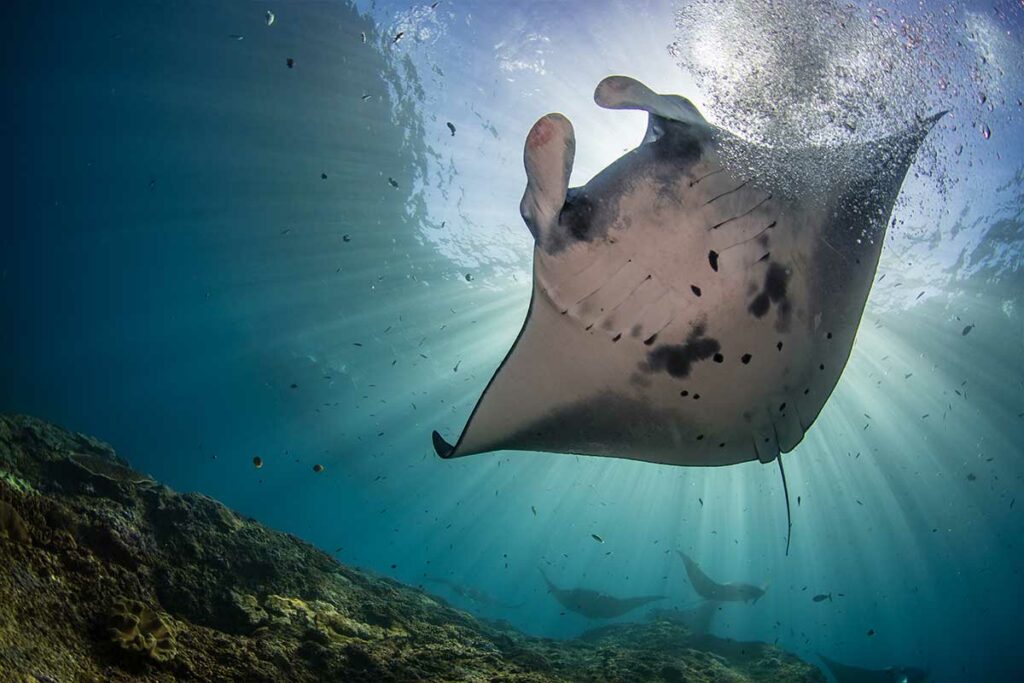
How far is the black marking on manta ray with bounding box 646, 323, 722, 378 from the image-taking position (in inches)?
91.1

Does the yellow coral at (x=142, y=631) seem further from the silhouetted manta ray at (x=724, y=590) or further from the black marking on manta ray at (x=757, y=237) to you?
the silhouetted manta ray at (x=724, y=590)

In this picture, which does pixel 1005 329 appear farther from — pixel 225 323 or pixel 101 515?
pixel 225 323

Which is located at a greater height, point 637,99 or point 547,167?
point 637,99

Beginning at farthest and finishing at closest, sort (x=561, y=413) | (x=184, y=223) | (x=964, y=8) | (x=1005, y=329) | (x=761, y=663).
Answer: (x=184, y=223)
(x=1005, y=329)
(x=964, y=8)
(x=761, y=663)
(x=561, y=413)

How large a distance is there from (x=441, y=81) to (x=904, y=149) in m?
14.2

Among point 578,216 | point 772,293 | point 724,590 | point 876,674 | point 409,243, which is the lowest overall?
point 578,216

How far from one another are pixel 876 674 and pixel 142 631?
14.4 metres

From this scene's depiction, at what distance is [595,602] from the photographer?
1664 cm

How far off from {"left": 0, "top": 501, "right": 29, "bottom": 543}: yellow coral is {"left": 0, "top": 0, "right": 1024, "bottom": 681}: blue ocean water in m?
4.63

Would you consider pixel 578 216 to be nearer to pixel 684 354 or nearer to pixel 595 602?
pixel 684 354

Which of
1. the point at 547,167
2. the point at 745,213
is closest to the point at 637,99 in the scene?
the point at 547,167

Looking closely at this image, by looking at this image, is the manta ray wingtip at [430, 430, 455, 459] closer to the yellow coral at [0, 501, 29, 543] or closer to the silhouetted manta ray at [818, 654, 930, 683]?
the yellow coral at [0, 501, 29, 543]

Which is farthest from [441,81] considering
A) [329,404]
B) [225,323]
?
[329,404]

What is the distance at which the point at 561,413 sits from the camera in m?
2.73
